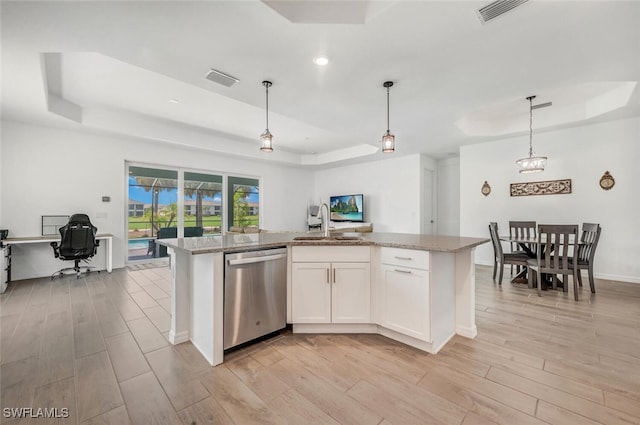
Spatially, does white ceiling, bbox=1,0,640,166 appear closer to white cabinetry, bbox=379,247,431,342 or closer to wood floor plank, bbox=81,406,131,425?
white cabinetry, bbox=379,247,431,342

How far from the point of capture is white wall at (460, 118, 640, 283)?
4227mm

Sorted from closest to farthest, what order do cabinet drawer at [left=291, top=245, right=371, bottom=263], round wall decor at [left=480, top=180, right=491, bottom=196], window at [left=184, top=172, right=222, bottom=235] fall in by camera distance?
cabinet drawer at [left=291, top=245, right=371, bottom=263] < round wall decor at [left=480, top=180, right=491, bottom=196] < window at [left=184, top=172, right=222, bottom=235]

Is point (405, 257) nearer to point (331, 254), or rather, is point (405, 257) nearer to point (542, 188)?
point (331, 254)

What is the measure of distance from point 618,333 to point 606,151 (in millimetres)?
3518

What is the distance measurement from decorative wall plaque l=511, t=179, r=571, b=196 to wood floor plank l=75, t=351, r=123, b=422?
254 inches

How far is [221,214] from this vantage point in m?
7.06

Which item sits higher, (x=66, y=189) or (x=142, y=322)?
(x=66, y=189)

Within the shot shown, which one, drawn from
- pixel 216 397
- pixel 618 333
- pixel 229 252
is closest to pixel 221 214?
pixel 229 252

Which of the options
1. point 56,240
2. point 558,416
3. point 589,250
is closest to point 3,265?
point 56,240

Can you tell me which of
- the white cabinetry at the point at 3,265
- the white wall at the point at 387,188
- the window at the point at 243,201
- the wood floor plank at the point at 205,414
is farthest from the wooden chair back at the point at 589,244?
the white cabinetry at the point at 3,265

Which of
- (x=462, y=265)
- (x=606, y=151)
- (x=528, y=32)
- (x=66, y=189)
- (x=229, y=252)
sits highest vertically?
(x=528, y=32)

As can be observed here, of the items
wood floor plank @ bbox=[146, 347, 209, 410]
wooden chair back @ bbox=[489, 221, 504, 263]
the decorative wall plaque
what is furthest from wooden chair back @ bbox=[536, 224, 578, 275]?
wood floor plank @ bbox=[146, 347, 209, 410]

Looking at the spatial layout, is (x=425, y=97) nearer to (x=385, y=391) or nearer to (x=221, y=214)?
(x=385, y=391)

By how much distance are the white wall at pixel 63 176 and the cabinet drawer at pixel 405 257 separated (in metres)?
5.57
